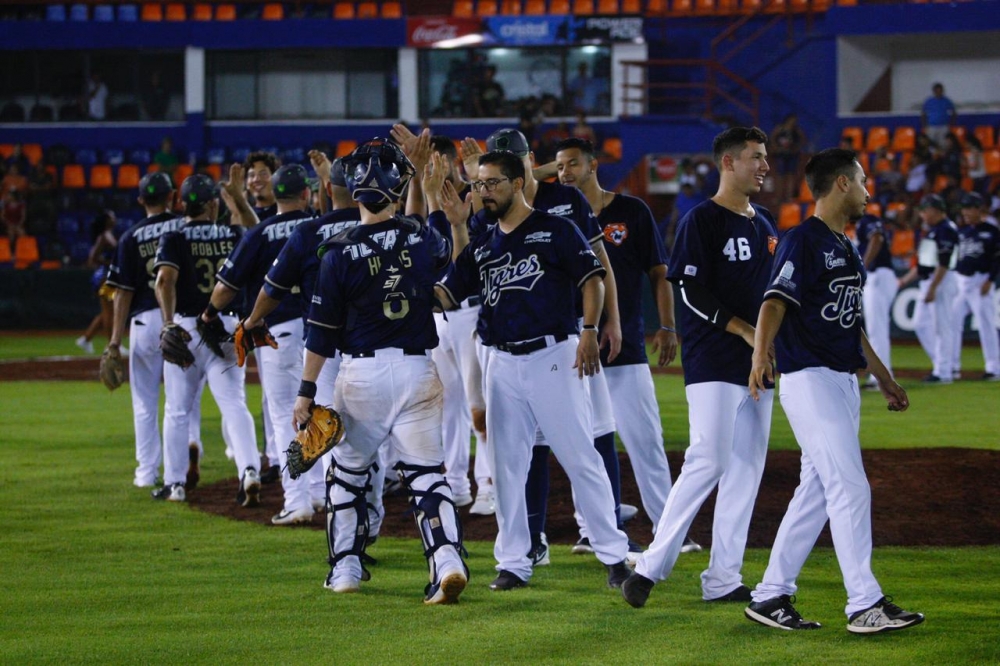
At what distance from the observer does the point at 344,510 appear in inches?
263

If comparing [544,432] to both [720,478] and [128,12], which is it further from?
[128,12]

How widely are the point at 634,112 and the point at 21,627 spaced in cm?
2772

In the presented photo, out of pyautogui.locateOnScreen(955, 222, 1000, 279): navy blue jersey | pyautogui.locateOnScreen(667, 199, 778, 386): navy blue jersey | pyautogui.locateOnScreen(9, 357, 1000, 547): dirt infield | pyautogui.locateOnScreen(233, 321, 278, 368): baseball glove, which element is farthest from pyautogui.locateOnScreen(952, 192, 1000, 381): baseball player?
pyautogui.locateOnScreen(667, 199, 778, 386): navy blue jersey

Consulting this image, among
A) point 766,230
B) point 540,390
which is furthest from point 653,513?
point 766,230

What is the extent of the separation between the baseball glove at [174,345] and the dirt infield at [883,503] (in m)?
1.07

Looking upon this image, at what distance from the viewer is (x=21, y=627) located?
19.7 feet

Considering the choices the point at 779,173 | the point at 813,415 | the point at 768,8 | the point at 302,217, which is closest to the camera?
the point at 813,415

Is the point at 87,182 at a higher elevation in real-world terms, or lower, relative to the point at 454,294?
higher

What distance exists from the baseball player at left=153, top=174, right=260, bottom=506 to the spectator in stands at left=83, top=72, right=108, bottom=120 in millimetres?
25947

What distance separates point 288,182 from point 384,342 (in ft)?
8.06

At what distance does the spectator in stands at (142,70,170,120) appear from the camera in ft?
111

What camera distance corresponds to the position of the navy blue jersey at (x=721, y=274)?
627 centimetres

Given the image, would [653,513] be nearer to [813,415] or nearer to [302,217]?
[813,415]

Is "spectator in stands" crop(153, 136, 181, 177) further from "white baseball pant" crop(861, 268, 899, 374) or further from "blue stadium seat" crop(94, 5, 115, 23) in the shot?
"white baseball pant" crop(861, 268, 899, 374)
